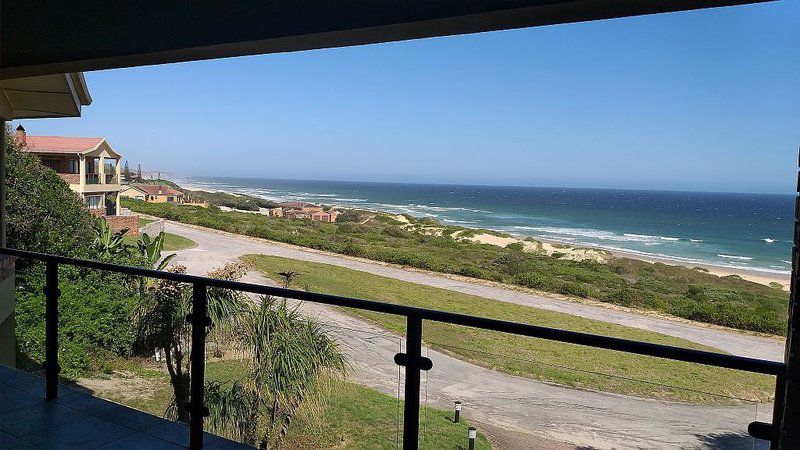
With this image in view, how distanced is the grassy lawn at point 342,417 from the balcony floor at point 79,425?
0.18 m

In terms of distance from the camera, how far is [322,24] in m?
2.02

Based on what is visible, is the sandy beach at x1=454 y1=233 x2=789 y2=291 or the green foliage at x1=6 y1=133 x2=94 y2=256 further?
the sandy beach at x1=454 y1=233 x2=789 y2=291

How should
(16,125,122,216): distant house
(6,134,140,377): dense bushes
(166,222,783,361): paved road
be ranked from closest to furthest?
(6,134,140,377): dense bushes < (16,125,122,216): distant house < (166,222,783,361): paved road

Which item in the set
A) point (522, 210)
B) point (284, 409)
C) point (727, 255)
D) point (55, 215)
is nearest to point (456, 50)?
point (522, 210)

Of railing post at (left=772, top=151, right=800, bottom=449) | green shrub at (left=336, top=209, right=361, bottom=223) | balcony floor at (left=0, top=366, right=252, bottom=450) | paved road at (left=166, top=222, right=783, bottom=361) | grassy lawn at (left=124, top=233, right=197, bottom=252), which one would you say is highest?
railing post at (left=772, top=151, right=800, bottom=449)

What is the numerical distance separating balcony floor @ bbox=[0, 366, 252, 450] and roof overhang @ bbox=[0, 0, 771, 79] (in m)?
1.66

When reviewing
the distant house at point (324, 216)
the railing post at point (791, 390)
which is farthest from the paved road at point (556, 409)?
the distant house at point (324, 216)

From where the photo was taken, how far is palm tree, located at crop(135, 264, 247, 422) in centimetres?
247

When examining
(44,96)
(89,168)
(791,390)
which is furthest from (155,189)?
(791,390)

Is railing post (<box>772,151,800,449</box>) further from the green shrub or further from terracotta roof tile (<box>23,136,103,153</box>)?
the green shrub

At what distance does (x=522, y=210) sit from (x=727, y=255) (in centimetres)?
2731

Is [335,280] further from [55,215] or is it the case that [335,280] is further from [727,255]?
[727,255]

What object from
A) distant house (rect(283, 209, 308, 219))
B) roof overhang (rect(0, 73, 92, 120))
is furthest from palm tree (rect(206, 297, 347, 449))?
distant house (rect(283, 209, 308, 219))

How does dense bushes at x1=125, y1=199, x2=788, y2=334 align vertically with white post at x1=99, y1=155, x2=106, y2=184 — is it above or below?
below
